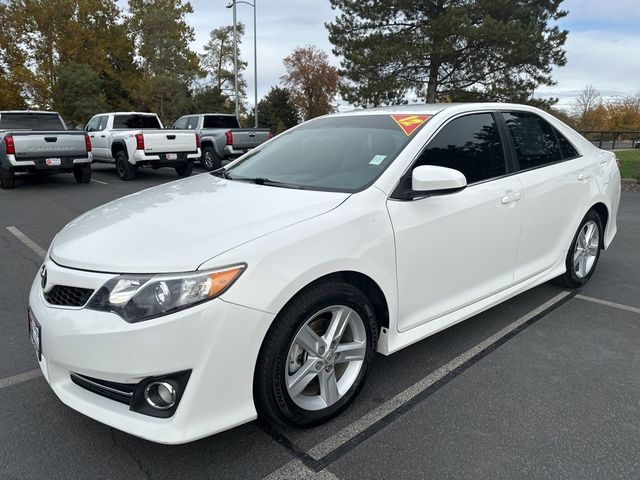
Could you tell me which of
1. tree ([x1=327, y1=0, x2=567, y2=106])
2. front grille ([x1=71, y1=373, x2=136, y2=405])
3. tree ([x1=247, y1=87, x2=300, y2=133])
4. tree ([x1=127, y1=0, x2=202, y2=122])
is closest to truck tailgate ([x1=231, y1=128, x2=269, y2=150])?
tree ([x1=327, y1=0, x2=567, y2=106])

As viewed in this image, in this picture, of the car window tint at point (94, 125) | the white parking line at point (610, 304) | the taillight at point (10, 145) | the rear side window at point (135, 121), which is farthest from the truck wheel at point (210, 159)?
the white parking line at point (610, 304)

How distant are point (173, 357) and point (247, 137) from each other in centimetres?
1333

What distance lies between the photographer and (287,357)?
221 cm

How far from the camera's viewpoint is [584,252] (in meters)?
4.37

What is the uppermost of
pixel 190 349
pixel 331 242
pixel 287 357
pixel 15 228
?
pixel 331 242

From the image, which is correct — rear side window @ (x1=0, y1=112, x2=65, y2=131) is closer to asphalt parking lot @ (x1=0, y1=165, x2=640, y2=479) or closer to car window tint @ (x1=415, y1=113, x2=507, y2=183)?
asphalt parking lot @ (x1=0, y1=165, x2=640, y2=479)

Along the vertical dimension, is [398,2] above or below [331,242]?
above

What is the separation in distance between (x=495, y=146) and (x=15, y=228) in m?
6.87

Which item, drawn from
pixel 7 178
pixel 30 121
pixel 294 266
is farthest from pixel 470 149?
pixel 30 121

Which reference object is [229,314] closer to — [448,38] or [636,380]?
[636,380]

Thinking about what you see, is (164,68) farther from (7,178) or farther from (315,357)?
(315,357)

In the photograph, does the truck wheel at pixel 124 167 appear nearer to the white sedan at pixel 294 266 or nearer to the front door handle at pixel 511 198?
the white sedan at pixel 294 266

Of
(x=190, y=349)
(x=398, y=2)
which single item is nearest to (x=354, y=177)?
(x=190, y=349)

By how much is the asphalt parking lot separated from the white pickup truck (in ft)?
29.8
